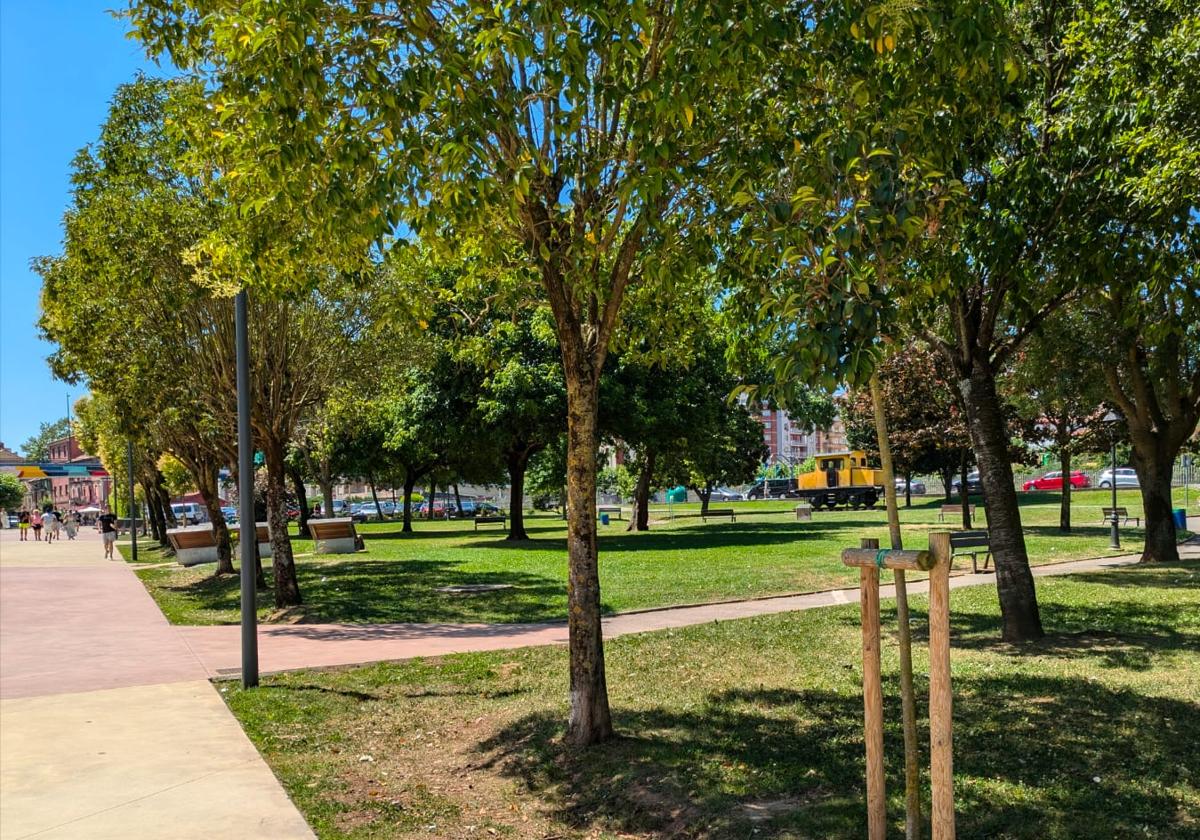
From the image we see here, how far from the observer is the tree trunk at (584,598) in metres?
6.87

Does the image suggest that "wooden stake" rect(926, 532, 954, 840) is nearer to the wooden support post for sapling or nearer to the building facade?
the wooden support post for sapling

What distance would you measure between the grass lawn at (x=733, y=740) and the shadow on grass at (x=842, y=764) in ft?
0.06

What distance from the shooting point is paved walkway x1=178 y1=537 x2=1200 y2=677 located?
36.8 ft

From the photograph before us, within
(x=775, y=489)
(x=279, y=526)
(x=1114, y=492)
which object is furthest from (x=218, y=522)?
(x=775, y=489)

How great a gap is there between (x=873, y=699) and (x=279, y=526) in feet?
41.5

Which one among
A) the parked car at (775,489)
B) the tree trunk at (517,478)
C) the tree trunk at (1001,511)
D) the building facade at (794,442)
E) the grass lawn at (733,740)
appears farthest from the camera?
the building facade at (794,442)

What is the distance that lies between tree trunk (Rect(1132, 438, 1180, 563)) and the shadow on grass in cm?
1160

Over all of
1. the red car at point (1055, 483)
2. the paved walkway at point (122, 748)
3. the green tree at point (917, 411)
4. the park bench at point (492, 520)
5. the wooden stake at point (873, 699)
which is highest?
the green tree at point (917, 411)

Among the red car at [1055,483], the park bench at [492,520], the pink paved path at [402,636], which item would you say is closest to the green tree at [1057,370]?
the pink paved path at [402,636]

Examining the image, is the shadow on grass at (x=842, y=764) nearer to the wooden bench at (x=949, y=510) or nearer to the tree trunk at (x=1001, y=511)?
the tree trunk at (x=1001, y=511)

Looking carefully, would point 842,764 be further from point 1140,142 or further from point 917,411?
point 917,411

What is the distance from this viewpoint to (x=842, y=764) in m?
6.08

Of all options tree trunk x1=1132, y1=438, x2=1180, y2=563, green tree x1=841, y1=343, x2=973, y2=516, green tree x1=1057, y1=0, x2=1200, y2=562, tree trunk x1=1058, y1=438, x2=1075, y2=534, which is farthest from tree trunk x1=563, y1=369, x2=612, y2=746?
tree trunk x1=1058, y1=438, x2=1075, y2=534

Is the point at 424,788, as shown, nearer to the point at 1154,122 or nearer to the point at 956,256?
the point at 956,256
